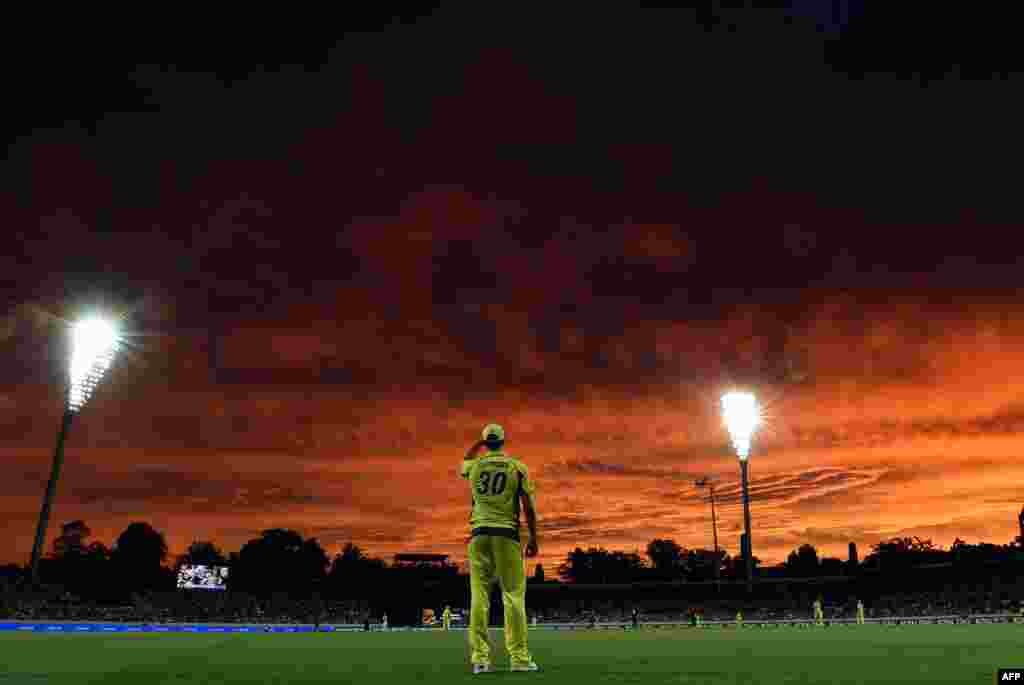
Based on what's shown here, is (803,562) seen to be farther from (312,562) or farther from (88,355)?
(88,355)

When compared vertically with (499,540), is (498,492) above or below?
above

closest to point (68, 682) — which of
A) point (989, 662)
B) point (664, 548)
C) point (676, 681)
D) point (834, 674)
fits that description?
point (676, 681)

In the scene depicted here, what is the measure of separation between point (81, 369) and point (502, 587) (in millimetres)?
38897

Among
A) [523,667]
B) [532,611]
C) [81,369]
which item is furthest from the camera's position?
[532,611]

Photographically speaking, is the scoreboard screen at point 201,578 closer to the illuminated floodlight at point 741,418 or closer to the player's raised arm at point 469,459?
the illuminated floodlight at point 741,418

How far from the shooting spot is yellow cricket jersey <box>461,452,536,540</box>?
7.14 meters

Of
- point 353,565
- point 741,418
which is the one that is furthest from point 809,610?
point 353,565

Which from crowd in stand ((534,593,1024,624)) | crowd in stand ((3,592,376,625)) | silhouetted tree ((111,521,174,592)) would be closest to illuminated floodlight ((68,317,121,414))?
crowd in stand ((3,592,376,625))

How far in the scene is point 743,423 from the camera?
141ft

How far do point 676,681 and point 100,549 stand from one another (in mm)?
161633

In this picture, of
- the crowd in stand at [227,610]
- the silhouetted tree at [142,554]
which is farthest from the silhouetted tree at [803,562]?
the silhouetted tree at [142,554]

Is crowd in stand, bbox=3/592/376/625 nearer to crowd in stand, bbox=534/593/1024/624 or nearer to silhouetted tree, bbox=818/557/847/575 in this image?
crowd in stand, bbox=534/593/1024/624

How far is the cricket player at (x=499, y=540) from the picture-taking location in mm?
7059

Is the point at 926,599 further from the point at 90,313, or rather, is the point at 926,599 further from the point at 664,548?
the point at 664,548
